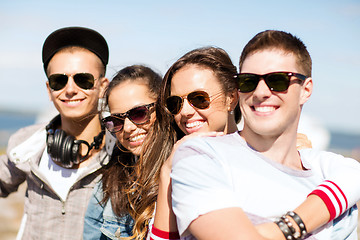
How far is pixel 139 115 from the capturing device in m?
3.68

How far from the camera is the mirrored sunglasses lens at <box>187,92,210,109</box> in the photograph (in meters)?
3.22

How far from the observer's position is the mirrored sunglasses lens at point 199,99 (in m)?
3.22

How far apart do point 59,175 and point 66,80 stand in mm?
1017

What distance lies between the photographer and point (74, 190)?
397 cm

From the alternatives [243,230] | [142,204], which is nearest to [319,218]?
[243,230]

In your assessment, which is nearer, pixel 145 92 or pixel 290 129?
pixel 290 129

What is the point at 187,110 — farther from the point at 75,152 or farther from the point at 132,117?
the point at 75,152

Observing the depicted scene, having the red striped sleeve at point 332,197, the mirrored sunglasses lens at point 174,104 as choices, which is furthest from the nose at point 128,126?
the red striped sleeve at point 332,197

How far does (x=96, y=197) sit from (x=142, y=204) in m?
0.63

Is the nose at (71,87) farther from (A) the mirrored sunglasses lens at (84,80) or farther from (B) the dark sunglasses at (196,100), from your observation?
(B) the dark sunglasses at (196,100)

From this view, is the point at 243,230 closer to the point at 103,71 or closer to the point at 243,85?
the point at 243,85

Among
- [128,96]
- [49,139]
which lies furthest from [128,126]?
[49,139]

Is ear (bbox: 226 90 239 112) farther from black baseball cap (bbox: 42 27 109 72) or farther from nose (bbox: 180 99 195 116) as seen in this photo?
black baseball cap (bbox: 42 27 109 72)

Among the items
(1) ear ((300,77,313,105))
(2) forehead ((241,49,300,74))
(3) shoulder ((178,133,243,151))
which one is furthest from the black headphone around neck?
(1) ear ((300,77,313,105))
